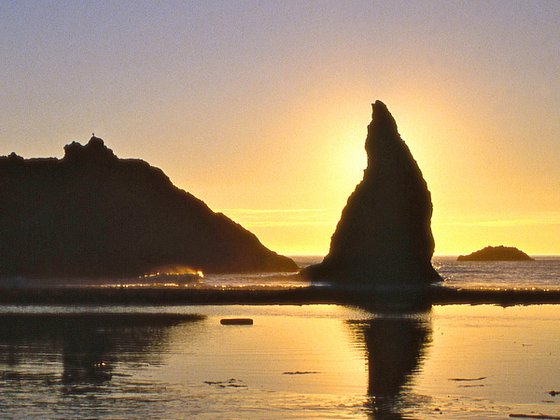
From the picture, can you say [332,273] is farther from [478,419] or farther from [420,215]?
[478,419]

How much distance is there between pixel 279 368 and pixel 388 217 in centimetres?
9809

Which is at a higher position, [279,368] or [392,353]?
[392,353]

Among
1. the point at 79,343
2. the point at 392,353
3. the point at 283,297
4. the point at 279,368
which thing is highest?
the point at 283,297

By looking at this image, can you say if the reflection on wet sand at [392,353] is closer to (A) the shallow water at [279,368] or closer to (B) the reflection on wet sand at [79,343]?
(A) the shallow water at [279,368]

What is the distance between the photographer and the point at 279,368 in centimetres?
4103

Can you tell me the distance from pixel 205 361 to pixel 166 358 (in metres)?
1.89

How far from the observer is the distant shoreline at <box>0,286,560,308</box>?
96875 mm

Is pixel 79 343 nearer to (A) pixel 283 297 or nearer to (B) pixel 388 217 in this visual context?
(A) pixel 283 297

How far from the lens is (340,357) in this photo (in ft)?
148

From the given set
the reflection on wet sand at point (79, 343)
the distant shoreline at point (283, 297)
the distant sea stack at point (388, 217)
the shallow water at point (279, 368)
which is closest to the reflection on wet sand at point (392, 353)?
the shallow water at point (279, 368)

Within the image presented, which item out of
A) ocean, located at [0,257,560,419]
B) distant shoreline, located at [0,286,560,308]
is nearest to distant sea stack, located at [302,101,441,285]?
distant shoreline, located at [0,286,560,308]

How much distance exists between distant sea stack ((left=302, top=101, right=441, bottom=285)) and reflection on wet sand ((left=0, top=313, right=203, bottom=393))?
64235mm

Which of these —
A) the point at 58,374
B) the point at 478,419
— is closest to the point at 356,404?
the point at 478,419

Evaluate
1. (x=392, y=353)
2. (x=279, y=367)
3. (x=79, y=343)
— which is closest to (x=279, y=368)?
(x=279, y=367)
